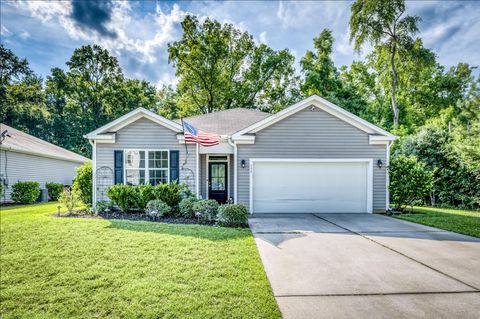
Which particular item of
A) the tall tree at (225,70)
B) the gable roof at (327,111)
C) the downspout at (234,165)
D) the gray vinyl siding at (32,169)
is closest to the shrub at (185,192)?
the downspout at (234,165)

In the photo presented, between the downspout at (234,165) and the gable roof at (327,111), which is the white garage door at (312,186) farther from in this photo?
the gable roof at (327,111)

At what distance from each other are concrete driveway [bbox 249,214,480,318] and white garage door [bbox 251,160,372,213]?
8.77 ft

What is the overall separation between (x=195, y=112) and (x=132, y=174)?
1686 centimetres

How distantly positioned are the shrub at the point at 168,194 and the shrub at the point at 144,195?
0.23 m

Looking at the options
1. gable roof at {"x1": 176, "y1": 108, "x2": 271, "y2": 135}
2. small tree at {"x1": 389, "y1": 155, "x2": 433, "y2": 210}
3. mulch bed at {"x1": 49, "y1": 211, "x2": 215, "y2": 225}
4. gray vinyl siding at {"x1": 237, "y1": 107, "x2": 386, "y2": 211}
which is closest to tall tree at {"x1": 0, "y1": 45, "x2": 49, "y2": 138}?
gable roof at {"x1": 176, "y1": 108, "x2": 271, "y2": 135}

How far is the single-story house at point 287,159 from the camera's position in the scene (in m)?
10.3

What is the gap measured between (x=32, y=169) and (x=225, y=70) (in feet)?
56.7

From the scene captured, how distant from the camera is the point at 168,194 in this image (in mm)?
9414

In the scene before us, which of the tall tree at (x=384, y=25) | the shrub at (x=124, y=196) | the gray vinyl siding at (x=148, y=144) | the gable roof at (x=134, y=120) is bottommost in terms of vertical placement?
the shrub at (x=124, y=196)

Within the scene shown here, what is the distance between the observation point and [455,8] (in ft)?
35.1

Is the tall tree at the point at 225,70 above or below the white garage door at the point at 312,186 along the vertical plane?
above

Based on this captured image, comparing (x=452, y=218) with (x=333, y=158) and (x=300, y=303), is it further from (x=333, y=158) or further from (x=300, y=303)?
(x=300, y=303)

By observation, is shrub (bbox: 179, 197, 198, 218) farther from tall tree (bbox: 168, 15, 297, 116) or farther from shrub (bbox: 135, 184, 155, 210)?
tall tree (bbox: 168, 15, 297, 116)

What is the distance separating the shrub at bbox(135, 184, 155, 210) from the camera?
9.52 metres
